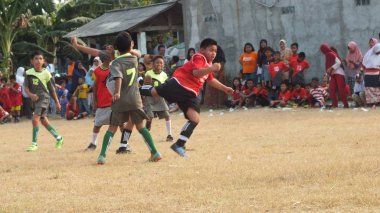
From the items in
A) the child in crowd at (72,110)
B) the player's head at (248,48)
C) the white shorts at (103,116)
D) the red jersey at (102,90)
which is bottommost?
the child in crowd at (72,110)

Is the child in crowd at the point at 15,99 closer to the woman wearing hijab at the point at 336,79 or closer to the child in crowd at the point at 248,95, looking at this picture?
the child in crowd at the point at 248,95

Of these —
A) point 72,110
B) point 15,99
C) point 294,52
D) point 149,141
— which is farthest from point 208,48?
point 15,99

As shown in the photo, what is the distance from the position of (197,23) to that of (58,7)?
1419cm

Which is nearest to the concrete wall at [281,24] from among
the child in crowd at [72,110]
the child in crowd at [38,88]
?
the child in crowd at [72,110]

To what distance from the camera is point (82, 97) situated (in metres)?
23.3

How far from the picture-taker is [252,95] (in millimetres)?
21328

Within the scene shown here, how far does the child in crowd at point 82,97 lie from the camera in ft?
76.7

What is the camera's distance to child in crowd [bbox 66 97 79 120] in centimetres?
2325

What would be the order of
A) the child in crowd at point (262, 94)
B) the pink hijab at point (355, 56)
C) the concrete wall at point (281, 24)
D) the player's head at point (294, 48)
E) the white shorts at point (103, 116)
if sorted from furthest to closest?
1. the child in crowd at point (262, 94)
2. the concrete wall at point (281, 24)
3. the player's head at point (294, 48)
4. the pink hijab at point (355, 56)
5. the white shorts at point (103, 116)

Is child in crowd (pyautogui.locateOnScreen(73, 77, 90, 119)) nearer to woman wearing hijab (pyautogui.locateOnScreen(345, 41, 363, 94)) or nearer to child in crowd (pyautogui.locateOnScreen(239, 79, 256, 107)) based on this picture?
child in crowd (pyautogui.locateOnScreen(239, 79, 256, 107))

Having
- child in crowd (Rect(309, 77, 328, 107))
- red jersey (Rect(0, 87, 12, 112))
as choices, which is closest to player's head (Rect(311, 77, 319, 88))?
child in crowd (Rect(309, 77, 328, 107))

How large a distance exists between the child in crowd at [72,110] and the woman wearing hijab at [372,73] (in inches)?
350

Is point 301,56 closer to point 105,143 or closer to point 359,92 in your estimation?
point 359,92

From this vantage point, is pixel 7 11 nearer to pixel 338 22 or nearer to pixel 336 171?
pixel 338 22
